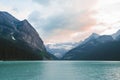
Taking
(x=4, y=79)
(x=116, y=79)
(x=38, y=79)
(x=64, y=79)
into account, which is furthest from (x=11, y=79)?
(x=116, y=79)

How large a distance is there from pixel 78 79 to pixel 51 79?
7.30 metres

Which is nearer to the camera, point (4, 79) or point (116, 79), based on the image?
point (4, 79)

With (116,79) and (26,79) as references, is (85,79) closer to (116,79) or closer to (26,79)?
(116,79)

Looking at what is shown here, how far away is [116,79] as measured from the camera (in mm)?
64625

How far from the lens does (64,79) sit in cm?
6344

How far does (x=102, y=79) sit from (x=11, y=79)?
2412 cm

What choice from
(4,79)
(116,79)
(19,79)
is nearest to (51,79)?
(19,79)

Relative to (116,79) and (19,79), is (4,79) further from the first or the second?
(116,79)

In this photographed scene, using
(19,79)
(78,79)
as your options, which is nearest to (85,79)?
(78,79)

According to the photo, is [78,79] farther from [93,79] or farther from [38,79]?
[38,79]

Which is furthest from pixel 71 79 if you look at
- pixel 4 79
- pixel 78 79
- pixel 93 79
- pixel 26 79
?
pixel 4 79

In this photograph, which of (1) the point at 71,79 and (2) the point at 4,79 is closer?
(2) the point at 4,79

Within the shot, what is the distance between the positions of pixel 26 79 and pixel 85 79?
15819mm

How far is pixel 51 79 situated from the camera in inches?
2515
